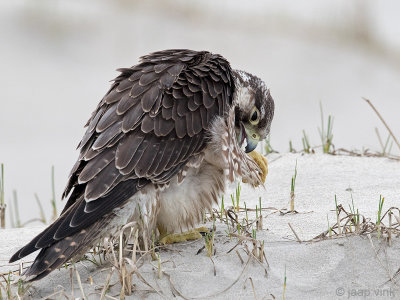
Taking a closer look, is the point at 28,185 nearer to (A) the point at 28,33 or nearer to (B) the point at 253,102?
(A) the point at 28,33

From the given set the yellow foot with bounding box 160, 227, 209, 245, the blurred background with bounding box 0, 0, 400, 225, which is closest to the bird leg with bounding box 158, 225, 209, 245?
the yellow foot with bounding box 160, 227, 209, 245

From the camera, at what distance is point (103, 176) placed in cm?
361

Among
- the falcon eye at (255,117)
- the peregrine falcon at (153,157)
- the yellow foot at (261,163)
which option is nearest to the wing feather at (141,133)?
the peregrine falcon at (153,157)

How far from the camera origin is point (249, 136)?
4.55 m

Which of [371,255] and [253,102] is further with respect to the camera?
[253,102]

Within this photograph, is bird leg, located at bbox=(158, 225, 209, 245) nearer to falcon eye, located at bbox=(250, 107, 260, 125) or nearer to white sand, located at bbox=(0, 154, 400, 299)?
white sand, located at bbox=(0, 154, 400, 299)

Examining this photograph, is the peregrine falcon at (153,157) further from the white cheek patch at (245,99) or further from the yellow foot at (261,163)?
the yellow foot at (261,163)

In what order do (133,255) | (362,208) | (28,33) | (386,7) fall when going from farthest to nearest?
(386,7), (28,33), (362,208), (133,255)

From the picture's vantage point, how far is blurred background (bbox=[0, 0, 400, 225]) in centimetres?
873

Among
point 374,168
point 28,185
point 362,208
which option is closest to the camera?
point 362,208

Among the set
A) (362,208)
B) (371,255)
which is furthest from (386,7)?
(371,255)

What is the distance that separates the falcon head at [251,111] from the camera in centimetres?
446

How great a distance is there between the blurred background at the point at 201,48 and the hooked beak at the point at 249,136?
3709 millimetres

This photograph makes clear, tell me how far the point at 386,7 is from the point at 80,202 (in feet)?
28.9
